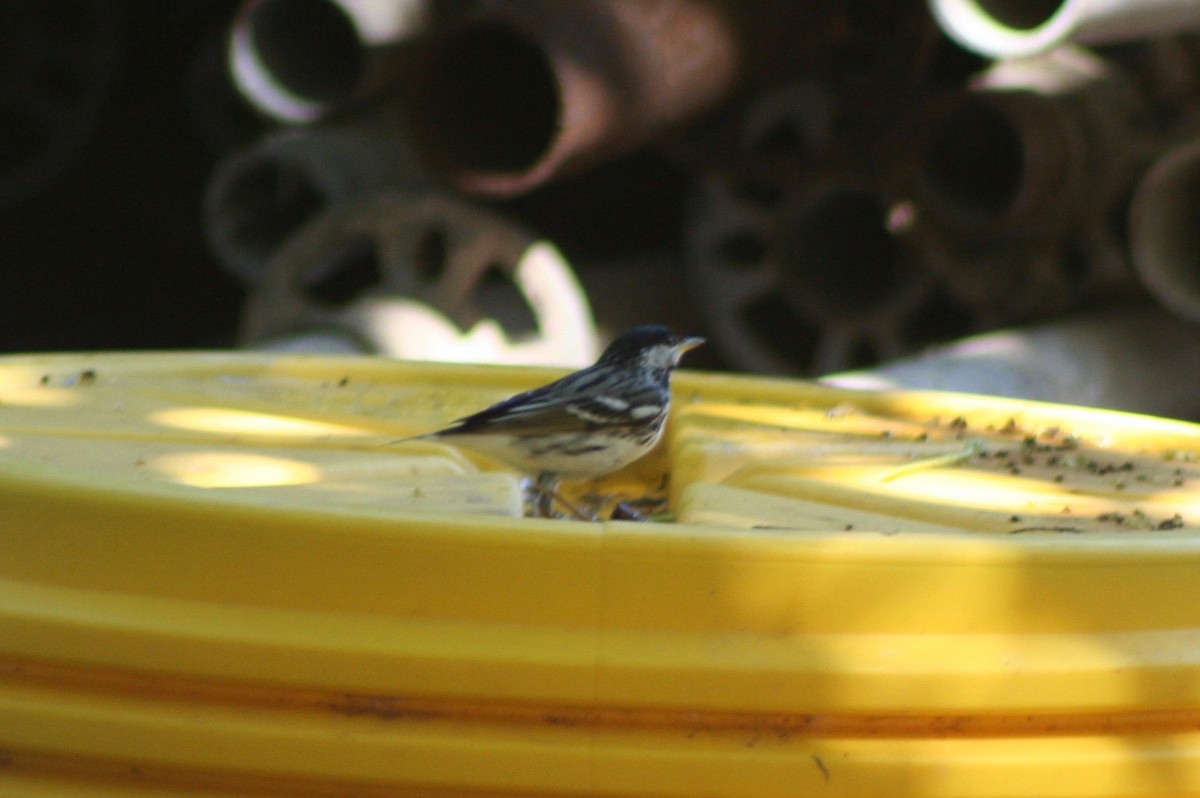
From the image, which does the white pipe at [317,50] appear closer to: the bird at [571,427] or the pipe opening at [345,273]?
the pipe opening at [345,273]

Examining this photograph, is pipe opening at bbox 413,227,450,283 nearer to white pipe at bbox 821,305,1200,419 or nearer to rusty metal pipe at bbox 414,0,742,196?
rusty metal pipe at bbox 414,0,742,196

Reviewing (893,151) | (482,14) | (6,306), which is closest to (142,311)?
(6,306)

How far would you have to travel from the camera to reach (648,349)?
364 centimetres

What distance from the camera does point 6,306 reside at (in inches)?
408

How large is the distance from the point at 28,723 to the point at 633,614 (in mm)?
796

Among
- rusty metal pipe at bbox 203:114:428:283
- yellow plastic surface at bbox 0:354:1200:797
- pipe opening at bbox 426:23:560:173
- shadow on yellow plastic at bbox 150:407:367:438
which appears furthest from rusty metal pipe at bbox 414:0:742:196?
yellow plastic surface at bbox 0:354:1200:797

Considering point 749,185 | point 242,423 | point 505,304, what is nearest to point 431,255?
point 505,304

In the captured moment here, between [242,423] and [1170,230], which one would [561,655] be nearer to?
[242,423]

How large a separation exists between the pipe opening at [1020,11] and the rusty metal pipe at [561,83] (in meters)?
1.35

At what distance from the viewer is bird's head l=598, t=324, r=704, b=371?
3584 mm

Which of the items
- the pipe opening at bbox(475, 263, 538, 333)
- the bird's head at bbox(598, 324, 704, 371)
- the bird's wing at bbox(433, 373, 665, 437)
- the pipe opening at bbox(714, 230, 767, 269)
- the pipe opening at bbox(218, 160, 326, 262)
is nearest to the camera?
the bird's wing at bbox(433, 373, 665, 437)

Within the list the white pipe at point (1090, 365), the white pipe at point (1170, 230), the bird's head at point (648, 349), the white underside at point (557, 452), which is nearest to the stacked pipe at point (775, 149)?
the white pipe at point (1170, 230)

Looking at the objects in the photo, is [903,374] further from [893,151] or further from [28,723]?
[28,723]

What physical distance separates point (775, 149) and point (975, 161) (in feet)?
3.42
